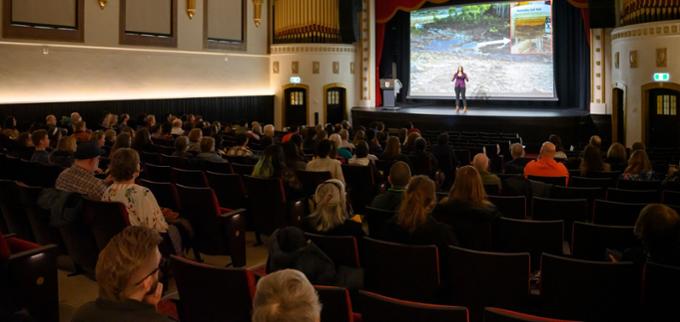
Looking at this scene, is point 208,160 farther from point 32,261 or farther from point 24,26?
point 24,26

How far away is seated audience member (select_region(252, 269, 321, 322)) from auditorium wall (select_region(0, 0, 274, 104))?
13.4m

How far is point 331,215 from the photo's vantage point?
160 inches

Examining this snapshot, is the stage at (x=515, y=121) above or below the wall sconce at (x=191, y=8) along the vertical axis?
below

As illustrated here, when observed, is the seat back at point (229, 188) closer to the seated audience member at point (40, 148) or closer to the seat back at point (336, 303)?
the seated audience member at point (40, 148)

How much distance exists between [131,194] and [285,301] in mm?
3015

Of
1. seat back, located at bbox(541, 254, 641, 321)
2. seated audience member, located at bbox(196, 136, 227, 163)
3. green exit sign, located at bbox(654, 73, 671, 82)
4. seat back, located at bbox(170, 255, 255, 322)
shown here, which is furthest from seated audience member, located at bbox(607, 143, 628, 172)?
green exit sign, located at bbox(654, 73, 671, 82)

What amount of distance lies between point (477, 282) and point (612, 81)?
14313 mm

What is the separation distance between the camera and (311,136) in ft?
34.1

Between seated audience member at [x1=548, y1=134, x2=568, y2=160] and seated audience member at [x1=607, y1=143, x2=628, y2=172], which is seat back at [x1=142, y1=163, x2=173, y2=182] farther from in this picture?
seated audience member at [x1=548, y1=134, x2=568, y2=160]

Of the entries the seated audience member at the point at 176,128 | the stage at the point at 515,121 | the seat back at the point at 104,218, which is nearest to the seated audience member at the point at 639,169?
the seat back at the point at 104,218

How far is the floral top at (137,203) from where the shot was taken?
4.39m

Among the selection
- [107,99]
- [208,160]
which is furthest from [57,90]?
[208,160]

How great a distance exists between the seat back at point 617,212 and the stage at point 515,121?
1071cm

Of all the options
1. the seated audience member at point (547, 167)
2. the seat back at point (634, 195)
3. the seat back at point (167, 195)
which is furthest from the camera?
the seated audience member at point (547, 167)
